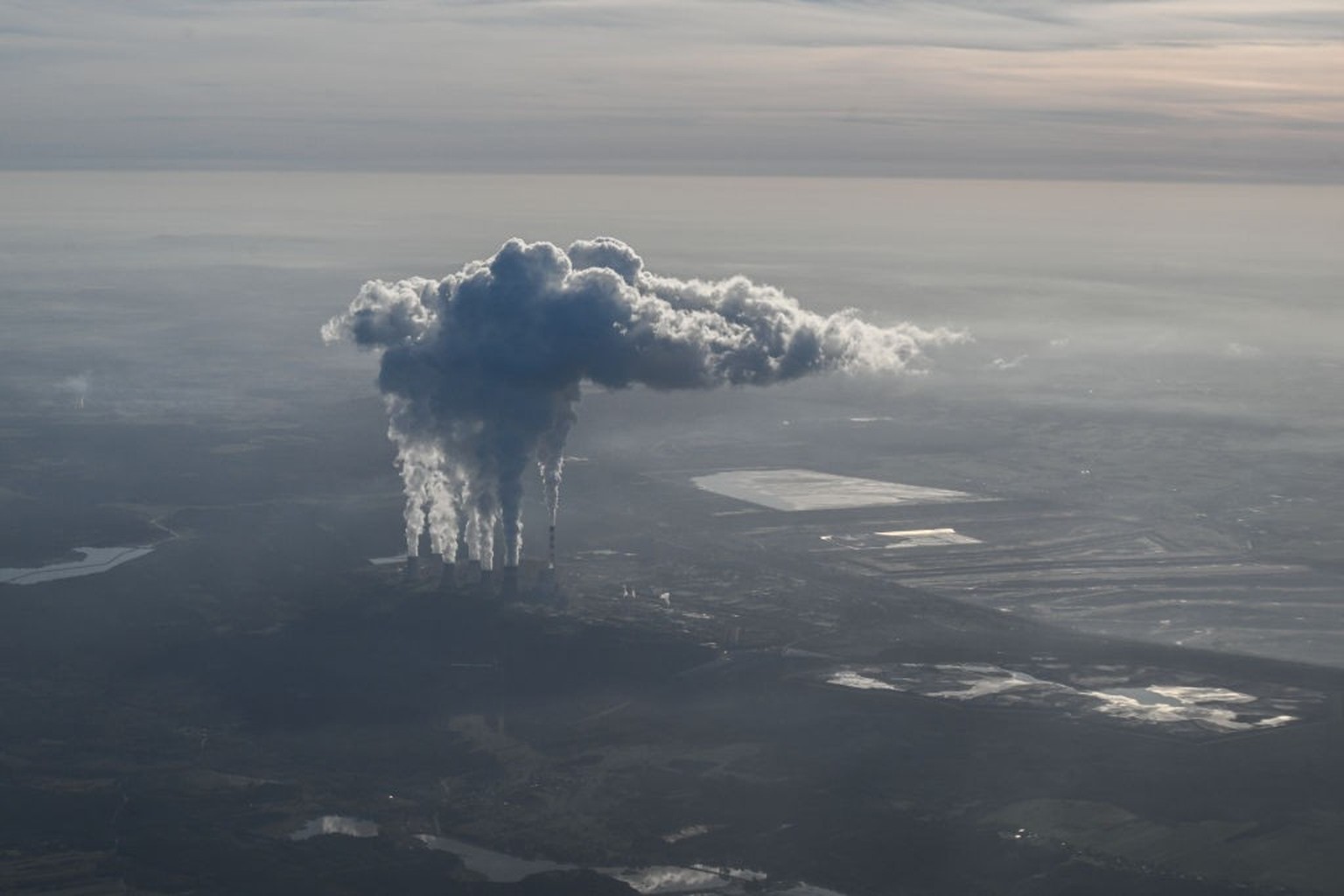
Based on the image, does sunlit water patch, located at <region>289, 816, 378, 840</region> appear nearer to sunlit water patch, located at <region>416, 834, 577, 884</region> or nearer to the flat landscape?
the flat landscape

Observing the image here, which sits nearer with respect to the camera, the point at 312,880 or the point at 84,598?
the point at 312,880

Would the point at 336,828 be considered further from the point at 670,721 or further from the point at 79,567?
the point at 79,567

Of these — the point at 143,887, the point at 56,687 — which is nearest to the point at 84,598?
the point at 56,687

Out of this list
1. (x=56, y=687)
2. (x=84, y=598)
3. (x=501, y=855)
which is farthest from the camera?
(x=84, y=598)

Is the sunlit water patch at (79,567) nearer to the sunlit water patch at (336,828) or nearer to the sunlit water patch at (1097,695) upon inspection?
the sunlit water patch at (336,828)

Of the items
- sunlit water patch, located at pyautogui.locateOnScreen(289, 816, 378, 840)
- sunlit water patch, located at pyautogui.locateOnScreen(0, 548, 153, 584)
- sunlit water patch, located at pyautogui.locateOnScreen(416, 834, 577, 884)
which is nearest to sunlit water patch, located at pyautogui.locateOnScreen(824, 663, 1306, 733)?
sunlit water patch, located at pyautogui.locateOnScreen(416, 834, 577, 884)

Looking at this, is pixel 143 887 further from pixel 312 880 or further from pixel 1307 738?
pixel 1307 738

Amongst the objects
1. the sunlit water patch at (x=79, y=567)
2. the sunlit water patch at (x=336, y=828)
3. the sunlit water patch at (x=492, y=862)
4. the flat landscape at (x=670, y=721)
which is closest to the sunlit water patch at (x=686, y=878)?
the flat landscape at (x=670, y=721)

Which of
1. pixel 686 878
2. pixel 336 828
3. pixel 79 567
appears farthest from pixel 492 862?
pixel 79 567

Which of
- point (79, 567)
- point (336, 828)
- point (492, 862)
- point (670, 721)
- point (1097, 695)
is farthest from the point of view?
point (79, 567)
